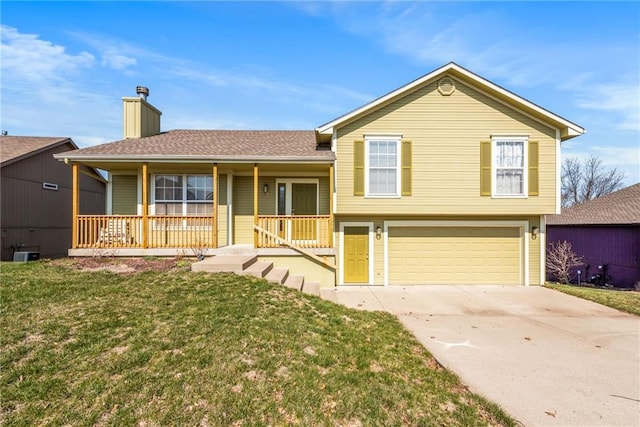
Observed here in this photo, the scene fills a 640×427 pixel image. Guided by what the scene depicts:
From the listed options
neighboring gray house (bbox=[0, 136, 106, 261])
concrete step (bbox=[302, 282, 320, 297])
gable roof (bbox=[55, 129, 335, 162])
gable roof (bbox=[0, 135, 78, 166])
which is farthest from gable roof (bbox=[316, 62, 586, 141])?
gable roof (bbox=[0, 135, 78, 166])

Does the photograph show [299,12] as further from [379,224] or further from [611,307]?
[611,307]

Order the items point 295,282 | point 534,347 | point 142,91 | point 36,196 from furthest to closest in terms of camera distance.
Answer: point 36,196, point 142,91, point 295,282, point 534,347

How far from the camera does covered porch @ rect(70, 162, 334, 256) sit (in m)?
9.43

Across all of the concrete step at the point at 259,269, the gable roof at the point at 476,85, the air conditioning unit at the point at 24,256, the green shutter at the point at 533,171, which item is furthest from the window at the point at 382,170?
the air conditioning unit at the point at 24,256

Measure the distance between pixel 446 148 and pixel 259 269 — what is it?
713cm

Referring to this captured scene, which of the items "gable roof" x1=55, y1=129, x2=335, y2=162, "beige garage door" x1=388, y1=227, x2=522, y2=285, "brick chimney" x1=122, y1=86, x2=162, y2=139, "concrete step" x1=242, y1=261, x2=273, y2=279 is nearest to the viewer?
"concrete step" x1=242, y1=261, x2=273, y2=279

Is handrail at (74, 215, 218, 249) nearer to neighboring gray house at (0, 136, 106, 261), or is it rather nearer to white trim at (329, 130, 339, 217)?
neighboring gray house at (0, 136, 106, 261)

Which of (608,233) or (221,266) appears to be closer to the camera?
Answer: (221,266)

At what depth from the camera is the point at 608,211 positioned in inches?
638

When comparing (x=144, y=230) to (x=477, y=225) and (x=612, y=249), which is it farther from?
(x=612, y=249)

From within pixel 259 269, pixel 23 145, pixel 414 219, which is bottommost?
pixel 259 269

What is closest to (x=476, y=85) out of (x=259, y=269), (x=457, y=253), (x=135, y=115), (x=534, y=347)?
(x=457, y=253)

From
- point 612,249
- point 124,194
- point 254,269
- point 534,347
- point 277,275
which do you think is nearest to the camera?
point 534,347

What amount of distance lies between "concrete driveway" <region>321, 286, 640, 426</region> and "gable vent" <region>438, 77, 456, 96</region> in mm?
6498
